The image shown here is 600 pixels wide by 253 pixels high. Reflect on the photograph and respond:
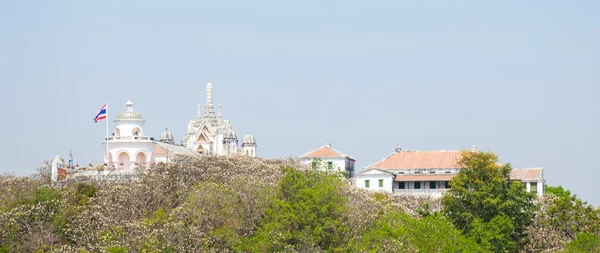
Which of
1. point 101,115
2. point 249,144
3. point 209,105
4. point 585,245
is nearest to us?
point 585,245

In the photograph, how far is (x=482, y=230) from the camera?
6194 centimetres

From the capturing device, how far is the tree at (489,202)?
62938 millimetres

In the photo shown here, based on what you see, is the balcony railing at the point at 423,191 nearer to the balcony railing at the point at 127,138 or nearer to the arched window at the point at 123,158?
the balcony railing at the point at 127,138

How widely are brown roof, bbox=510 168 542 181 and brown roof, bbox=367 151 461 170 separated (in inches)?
206

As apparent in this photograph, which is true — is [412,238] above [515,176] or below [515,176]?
below

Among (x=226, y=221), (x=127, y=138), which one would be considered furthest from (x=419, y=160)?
(x=226, y=221)

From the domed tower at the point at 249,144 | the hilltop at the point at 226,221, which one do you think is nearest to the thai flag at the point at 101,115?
the hilltop at the point at 226,221

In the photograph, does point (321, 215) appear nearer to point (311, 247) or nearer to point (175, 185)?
point (311, 247)

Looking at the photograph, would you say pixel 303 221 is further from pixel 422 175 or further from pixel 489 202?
pixel 422 175

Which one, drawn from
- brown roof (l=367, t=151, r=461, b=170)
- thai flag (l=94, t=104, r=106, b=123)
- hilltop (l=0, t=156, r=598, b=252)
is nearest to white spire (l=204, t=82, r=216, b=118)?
brown roof (l=367, t=151, r=461, b=170)

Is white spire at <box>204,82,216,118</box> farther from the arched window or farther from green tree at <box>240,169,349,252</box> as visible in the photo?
green tree at <box>240,169,349,252</box>

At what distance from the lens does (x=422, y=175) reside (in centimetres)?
9575

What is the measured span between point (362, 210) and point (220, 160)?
62.3 feet

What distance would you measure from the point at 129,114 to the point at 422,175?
1017 inches
